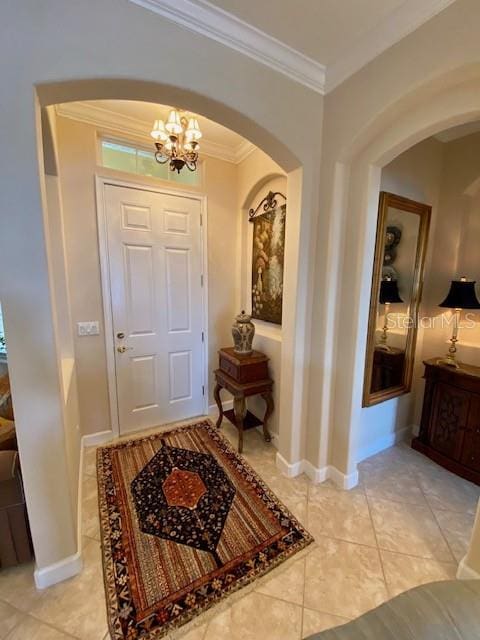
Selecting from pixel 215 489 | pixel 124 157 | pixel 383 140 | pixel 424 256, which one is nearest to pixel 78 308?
pixel 124 157

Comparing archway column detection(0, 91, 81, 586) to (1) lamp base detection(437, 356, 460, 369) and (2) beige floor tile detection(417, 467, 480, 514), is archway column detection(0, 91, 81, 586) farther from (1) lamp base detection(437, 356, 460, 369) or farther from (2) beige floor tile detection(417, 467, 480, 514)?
(1) lamp base detection(437, 356, 460, 369)

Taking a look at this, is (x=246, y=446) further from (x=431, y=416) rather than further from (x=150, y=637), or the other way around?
(x=431, y=416)

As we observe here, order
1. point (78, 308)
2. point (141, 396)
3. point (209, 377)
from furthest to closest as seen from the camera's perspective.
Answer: point (209, 377), point (141, 396), point (78, 308)

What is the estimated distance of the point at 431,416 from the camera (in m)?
2.25

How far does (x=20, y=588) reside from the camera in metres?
1.30

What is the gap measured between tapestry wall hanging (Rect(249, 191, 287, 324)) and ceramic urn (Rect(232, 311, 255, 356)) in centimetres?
25

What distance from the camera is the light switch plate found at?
227cm

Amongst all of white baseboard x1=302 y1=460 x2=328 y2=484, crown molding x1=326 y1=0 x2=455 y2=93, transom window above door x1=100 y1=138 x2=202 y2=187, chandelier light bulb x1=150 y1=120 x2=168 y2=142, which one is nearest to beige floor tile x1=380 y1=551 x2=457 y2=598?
white baseboard x1=302 y1=460 x2=328 y2=484

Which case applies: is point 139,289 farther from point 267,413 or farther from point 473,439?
point 473,439

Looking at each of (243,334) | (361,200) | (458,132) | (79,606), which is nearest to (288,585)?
(79,606)

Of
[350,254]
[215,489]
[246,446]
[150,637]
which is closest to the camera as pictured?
[150,637]

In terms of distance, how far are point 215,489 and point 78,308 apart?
1.81 meters

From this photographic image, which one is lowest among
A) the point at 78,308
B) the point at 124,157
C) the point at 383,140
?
the point at 78,308

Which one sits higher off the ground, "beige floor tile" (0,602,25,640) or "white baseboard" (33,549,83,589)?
"white baseboard" (33,549,83,589)
